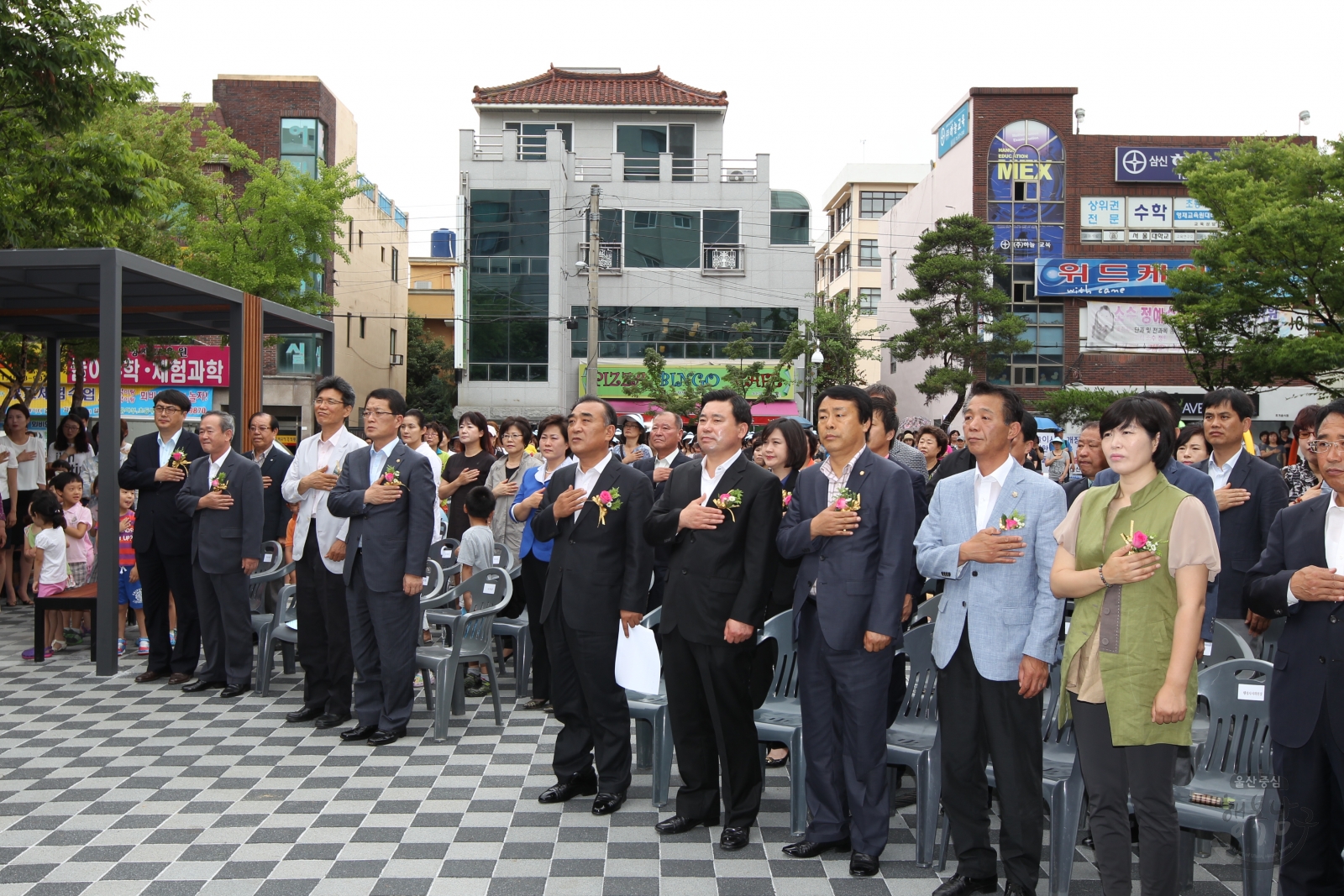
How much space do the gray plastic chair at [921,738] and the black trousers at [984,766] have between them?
0.14 metres

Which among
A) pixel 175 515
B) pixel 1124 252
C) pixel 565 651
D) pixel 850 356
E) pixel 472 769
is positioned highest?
Result: pixel 1124 252

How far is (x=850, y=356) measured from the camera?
31.7 m

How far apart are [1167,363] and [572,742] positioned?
3522 cm

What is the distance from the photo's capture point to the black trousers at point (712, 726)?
180 inches

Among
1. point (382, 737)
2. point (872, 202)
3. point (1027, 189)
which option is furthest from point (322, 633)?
point (872, 202)

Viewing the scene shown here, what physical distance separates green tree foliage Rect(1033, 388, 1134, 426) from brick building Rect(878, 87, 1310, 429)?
3.50 meters

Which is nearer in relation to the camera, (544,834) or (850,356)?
(544,834)

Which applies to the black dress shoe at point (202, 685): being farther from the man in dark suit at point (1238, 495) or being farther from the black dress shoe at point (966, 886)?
the man in dark suit at point (1238, 495)

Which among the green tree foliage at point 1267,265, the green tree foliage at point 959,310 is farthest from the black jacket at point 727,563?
Result: the green tree foliage at point 959,310

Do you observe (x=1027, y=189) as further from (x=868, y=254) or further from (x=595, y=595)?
(x=595, y=595)

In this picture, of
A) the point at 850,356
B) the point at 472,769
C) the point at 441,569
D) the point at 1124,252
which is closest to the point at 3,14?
the point at 441,569

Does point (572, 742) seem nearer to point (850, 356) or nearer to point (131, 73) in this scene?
point (131, 73)

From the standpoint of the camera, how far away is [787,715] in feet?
16.2

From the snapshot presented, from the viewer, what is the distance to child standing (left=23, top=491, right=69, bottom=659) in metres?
8.41
